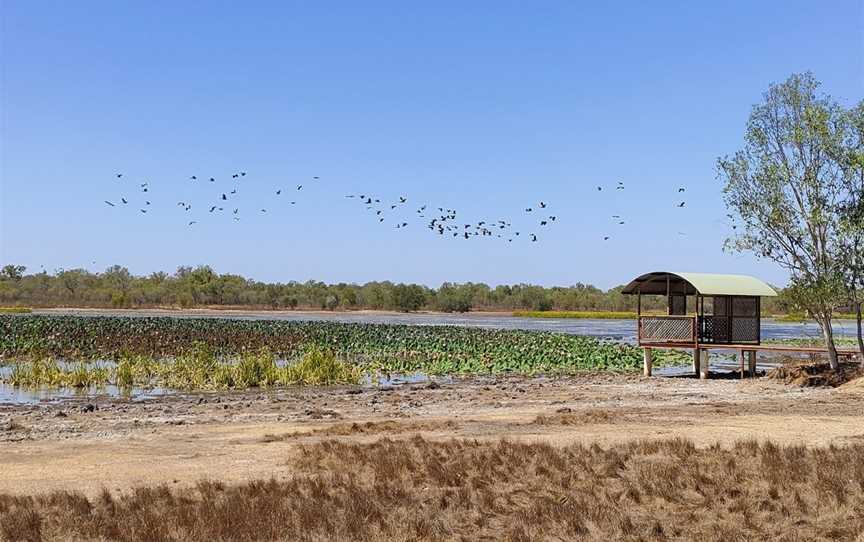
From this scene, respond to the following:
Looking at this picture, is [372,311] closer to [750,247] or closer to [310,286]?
[310,286]

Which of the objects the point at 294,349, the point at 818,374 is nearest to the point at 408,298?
the point at 294,349

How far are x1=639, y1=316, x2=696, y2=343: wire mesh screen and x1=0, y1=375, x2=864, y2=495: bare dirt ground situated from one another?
3.10 m

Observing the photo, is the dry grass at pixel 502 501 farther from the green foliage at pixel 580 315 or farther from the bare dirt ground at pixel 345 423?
the green foliage at pixel 580 315

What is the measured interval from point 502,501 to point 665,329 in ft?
71.4

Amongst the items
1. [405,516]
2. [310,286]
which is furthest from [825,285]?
[310,286]

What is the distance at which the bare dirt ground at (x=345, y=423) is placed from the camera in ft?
42.6

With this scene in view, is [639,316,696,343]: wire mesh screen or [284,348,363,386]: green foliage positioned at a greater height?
[639,316,696,343]: wire mesh screen

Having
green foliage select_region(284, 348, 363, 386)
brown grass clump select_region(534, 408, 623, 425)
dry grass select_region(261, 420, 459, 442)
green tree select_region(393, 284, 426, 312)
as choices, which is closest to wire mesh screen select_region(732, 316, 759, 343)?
green foliage select_region(284, 348, 363, 386)

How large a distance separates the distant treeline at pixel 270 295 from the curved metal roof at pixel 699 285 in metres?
94.6

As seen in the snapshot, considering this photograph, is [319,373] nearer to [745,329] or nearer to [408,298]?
[745,329]

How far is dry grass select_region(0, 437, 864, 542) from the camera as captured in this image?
9.40 metres

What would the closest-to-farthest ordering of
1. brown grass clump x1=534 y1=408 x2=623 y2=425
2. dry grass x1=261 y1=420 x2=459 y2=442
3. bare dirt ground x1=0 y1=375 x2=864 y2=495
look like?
bare dirt ground x1=0 y1=375 x2=864 y2=495 → dry grass x1=261 y1=420 x2=459 y2=442 → brown grass clump x1=534 y1=408 x2=623 y2=425

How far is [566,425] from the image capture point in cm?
1702

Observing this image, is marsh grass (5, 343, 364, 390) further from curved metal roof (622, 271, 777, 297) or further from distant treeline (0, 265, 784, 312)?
distant treeline (0, 265, 784, 312)
